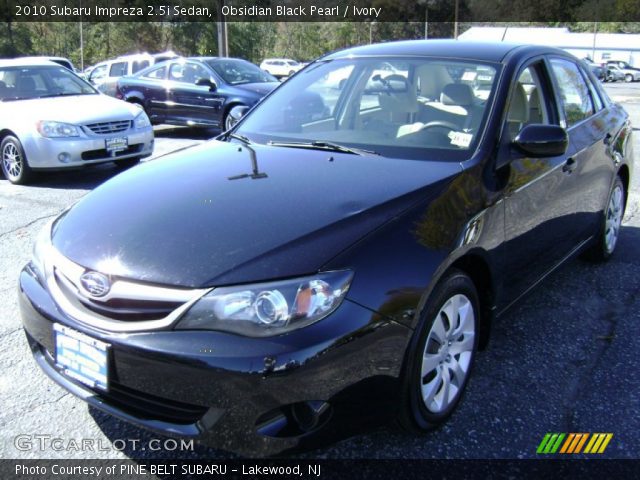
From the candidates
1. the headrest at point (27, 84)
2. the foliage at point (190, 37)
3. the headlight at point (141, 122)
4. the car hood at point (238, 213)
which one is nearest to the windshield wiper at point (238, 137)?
the car hood at point (238, 213)

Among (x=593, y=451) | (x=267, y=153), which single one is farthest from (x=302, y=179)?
(x=593, y=451)

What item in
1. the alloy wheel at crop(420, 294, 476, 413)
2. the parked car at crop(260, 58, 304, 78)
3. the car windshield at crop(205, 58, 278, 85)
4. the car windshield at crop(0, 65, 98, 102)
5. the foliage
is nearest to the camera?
the alloy wheel at crop(420, 294, 476, 413)

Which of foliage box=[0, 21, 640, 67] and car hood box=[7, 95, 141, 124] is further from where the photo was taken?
foliage box=[0, 21, 640, 67]

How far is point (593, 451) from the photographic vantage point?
8.29 feet

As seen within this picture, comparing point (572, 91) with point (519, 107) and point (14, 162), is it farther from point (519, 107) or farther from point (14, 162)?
point (14, 162)

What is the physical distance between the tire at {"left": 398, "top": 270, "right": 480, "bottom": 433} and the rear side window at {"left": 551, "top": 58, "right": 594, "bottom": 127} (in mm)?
1739

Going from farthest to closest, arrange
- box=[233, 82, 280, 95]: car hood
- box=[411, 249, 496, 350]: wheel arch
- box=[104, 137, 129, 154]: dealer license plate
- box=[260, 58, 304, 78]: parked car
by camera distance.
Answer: box=[260, 58, 304, 78]: parked car
box=[233, 82, 280, 95]: car hood
box=[104, 137, 129, 154]: dealer license plate
box=[411, 249, 496, 350]: wheel arch

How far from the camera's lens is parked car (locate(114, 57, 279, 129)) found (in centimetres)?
1111

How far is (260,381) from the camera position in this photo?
195cm

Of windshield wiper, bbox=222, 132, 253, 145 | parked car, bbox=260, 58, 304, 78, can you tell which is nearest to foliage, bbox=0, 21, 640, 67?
→ parked car, bbox=260, 58, 304, 78

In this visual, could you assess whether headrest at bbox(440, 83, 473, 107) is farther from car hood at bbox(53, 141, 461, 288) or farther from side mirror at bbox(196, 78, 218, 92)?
side mirror at bbox(196, 78, 218, 92)

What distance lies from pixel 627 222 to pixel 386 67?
3.50 metres

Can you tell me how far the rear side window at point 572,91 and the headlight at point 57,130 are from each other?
550 cm

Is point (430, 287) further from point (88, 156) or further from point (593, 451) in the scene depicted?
point (88, 156)
